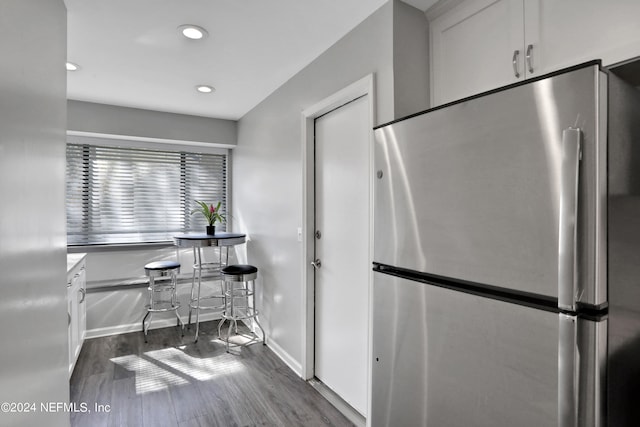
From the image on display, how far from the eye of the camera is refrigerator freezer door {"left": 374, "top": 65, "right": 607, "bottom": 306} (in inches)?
30.5

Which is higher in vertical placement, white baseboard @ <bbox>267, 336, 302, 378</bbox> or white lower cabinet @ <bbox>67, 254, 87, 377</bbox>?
white lower cabinet @ <bbox>67, 254, 87, 377</bbox>

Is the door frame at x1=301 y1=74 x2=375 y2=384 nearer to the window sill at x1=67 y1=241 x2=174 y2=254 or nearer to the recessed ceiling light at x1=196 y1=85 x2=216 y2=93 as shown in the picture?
the recessed ceiling light at x1=196 y1=85 x2=216 y2=93

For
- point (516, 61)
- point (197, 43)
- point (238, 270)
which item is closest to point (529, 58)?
point (516, 61)

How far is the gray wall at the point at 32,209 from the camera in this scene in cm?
110

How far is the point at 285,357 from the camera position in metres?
3.01

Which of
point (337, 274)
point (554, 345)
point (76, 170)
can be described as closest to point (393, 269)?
point (554, 345)

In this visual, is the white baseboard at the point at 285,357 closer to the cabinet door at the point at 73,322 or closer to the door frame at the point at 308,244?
the door frame at the point at 308,244

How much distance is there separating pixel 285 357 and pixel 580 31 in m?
2.92

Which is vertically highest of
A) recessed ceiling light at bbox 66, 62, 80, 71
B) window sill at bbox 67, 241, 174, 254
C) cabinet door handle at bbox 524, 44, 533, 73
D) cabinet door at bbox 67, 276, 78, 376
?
recessed ceiling light at bbox 66, 62, 80, 71

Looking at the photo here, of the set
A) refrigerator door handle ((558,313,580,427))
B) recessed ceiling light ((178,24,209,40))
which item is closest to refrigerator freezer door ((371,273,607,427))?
refrigerator door handle ((558,313,580,427))

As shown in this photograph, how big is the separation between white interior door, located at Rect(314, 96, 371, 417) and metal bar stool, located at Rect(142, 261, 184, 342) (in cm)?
183

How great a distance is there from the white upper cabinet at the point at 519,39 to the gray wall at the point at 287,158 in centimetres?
16

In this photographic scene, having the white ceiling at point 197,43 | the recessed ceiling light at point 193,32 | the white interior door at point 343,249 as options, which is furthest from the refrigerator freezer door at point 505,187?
the recessed ceiling light at point 193,32

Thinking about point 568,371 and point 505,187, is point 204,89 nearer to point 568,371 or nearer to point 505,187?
point 505,187
